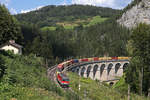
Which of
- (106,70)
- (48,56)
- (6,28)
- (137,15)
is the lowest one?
(106,70)

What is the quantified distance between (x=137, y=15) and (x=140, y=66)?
4896 inches

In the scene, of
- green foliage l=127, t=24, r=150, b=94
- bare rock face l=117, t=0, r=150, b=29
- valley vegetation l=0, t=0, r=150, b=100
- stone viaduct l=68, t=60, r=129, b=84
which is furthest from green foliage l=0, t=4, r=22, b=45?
bare rock face l=117, t=0, r=150, b=29

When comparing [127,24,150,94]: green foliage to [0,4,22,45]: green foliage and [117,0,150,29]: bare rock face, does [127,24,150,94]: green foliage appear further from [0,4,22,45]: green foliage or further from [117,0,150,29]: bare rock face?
[117,0,150,29]: bare rock face

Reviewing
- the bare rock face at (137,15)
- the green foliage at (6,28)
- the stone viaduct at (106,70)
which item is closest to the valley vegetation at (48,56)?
the green foliage at (6,28)

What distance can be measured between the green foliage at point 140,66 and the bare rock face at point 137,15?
10328cm

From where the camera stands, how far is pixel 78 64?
3189 inches

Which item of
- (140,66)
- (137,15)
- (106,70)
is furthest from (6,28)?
(137,15)

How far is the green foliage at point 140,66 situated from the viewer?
168 ft

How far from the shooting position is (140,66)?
171 ft

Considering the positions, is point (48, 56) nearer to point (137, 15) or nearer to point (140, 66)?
point (140, 66)

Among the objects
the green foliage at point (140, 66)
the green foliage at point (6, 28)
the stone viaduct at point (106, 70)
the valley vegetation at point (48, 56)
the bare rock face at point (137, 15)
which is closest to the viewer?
the valley vegetation at point (48, 56)

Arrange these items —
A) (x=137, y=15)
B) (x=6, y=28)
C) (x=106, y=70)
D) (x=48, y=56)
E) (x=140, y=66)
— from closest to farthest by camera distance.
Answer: (x=140, y=66), (x=6, y=28), (x=48, y=56), (x=106, y=70), (x=137, y=15)

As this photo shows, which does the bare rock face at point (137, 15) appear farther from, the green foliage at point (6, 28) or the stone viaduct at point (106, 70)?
the green foliage at point (6, 28)

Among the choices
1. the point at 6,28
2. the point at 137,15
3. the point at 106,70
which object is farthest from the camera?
the point at 137,15
